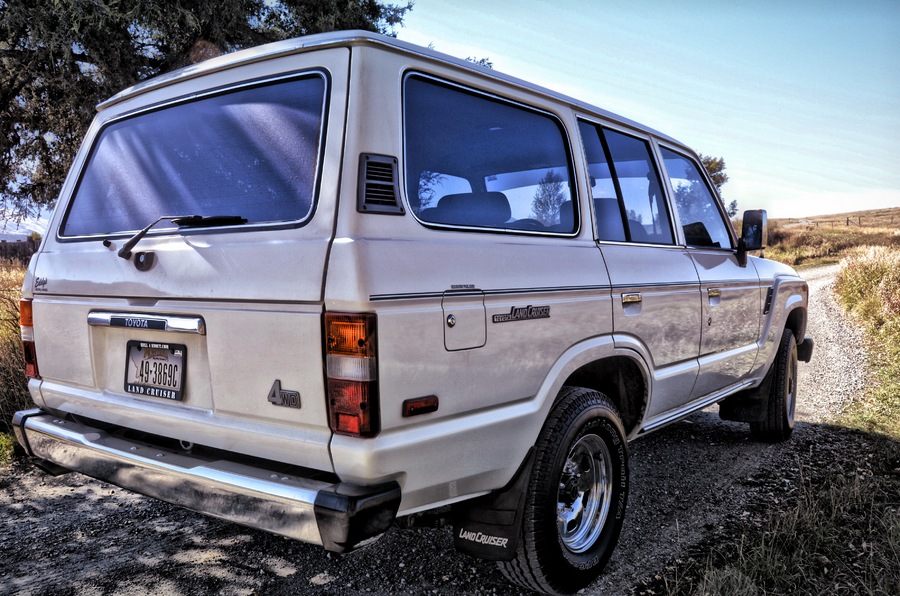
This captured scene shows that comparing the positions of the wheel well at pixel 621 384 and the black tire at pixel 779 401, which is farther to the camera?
the black tire at pixel 779 401

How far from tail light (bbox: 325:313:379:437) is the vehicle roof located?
923 millimetres

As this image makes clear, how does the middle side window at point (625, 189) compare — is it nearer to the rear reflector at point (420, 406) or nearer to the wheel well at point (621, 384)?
the wheel well at point (621, 384)

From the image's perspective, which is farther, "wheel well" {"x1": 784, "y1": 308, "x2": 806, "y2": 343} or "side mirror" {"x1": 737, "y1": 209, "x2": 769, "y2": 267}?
"wheel well" {"x1": 784, "y1": 308, "x2": 806, "y2": 343}

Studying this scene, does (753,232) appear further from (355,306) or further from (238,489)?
(238,489)

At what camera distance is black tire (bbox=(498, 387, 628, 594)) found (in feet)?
8.08

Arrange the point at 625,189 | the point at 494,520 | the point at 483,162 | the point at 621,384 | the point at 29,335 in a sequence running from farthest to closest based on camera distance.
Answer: the point at 625,189, the point at 621,384, the point at 29,335, the point at 483,162, the point at 494,520

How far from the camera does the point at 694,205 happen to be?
402 centimetres

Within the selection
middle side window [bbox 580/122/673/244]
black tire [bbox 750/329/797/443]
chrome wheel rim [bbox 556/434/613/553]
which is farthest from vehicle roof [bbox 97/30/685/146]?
black tire [bbox 750/329/797/443]

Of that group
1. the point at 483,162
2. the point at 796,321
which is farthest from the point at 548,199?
the point at 796,321

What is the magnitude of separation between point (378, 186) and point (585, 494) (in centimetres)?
175

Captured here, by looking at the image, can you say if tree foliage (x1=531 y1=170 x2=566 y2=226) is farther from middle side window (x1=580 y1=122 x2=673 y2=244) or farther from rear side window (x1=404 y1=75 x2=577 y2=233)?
middle side window (x1=580 y1=122 x2=673 y2=244)

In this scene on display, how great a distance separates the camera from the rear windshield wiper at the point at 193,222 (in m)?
2.23

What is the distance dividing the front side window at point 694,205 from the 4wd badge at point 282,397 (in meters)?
2.64

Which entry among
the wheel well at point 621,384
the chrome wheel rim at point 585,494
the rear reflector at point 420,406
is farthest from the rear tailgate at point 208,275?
the wheel well at point 621,384
